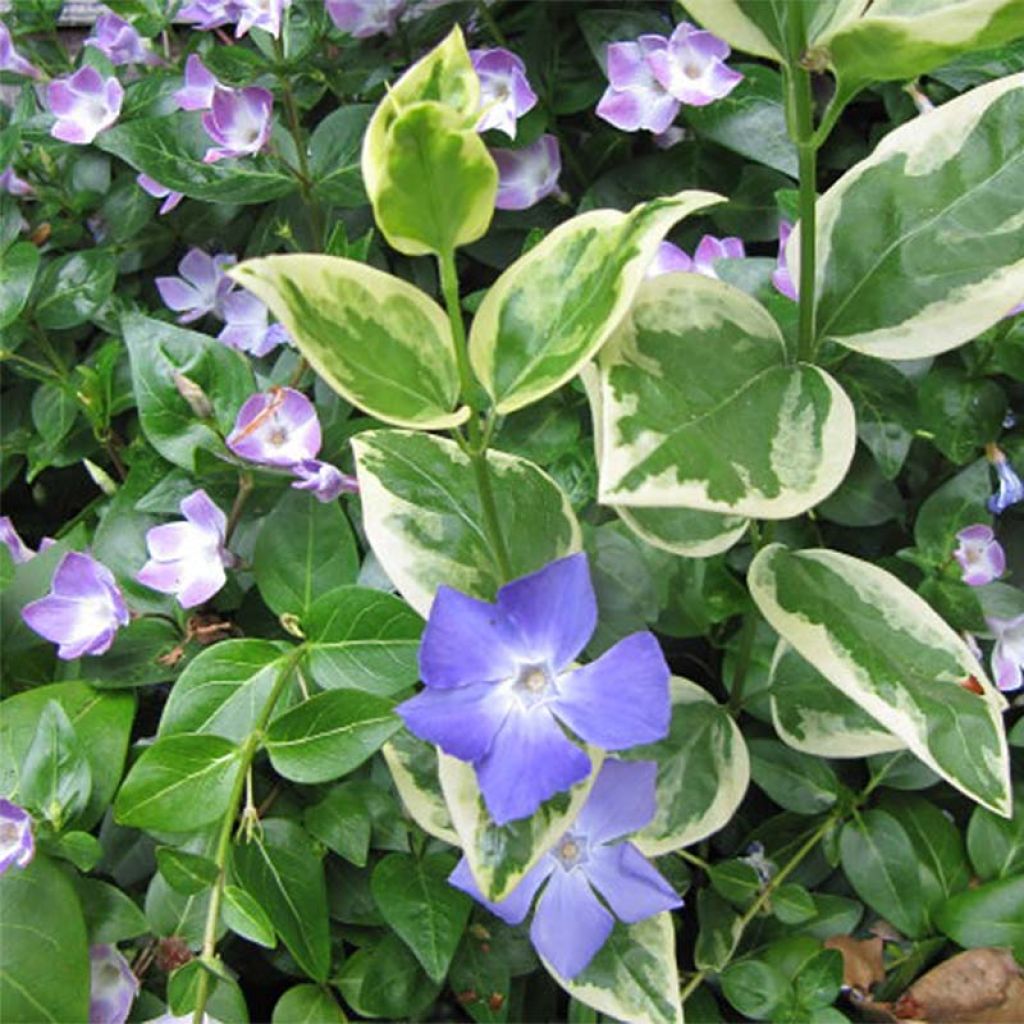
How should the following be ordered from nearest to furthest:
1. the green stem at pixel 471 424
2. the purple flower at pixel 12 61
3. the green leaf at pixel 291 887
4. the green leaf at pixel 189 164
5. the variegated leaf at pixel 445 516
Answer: the green stem at pixel 471 424 → the variegated leaf at pixel 445 516 → the green leaf at pixel 291 887 → the green leaf at pixel 189 164 → the purple flower at pixel 12 61

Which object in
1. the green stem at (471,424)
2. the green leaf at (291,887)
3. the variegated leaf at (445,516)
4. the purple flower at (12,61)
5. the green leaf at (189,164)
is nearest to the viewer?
the green stem at (471,424)

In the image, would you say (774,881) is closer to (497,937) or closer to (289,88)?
(497,937)

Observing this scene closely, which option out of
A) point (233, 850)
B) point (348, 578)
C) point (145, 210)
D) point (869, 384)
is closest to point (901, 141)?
point (869, 384)

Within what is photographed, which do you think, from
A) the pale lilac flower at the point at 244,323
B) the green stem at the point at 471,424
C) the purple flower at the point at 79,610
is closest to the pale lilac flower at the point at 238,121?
the pale lilac flower at the point at 244,323

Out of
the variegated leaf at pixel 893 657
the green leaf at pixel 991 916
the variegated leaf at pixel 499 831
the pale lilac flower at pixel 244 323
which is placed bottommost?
the green leaf at pixel 991 916

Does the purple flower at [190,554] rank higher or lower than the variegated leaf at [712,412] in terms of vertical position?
lower

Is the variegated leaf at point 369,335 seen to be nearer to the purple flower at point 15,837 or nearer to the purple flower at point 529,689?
the purple flower at point 529,689
